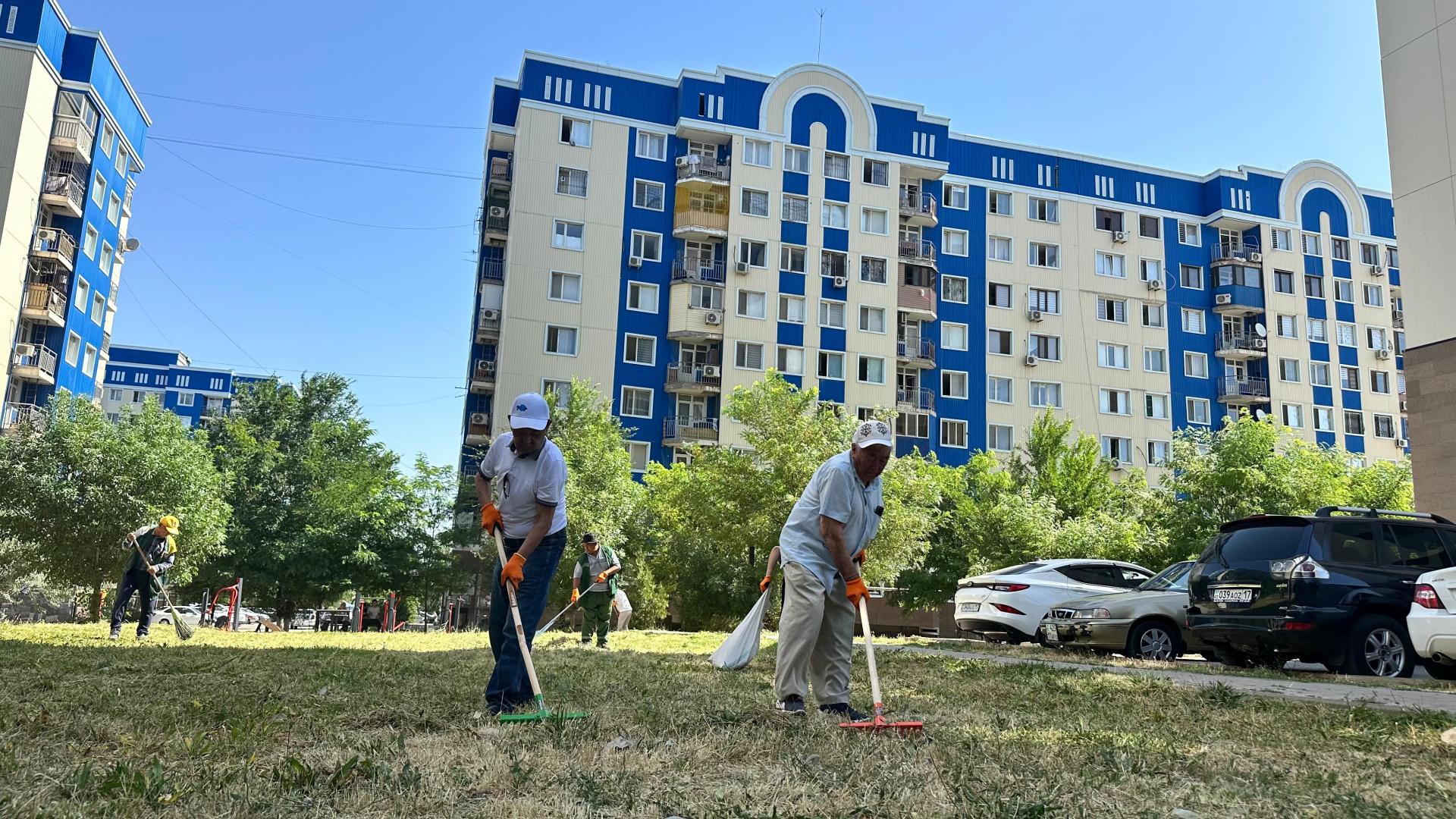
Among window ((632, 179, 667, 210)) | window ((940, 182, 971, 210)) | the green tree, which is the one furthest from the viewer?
window ((940, 182, 971, 210))

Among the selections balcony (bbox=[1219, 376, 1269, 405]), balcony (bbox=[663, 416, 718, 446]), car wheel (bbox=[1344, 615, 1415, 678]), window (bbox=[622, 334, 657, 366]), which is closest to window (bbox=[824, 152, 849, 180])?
window (bbox=[622, 334, 657, 366])

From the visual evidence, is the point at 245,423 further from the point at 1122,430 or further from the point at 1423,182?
the point at 1423,182

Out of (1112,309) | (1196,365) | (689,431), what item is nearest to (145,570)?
(689,431)

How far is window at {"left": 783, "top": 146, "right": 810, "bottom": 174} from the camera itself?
165 ft

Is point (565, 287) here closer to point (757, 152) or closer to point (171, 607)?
point (757, 152)

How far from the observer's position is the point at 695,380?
47406 millimetres

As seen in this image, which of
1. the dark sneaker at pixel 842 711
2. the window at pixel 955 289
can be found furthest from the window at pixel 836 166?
the dark sneaker at pixel 842 711

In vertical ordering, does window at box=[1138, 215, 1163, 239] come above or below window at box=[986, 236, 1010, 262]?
above

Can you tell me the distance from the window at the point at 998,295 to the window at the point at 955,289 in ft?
3.67

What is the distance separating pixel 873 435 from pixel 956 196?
4973 cm

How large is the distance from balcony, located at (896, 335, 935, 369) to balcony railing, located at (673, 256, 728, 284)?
8583 millimetres

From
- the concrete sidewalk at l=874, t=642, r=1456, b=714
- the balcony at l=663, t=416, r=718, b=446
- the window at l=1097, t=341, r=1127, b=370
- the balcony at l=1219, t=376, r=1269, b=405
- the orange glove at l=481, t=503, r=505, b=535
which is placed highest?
Answer: the window at l=1097, t=341, r=1127, b=370

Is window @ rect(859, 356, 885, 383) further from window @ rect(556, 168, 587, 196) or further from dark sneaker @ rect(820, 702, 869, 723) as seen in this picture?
dark sneaker @ rect(820, 702, 869, 723)

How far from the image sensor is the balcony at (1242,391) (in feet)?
181
